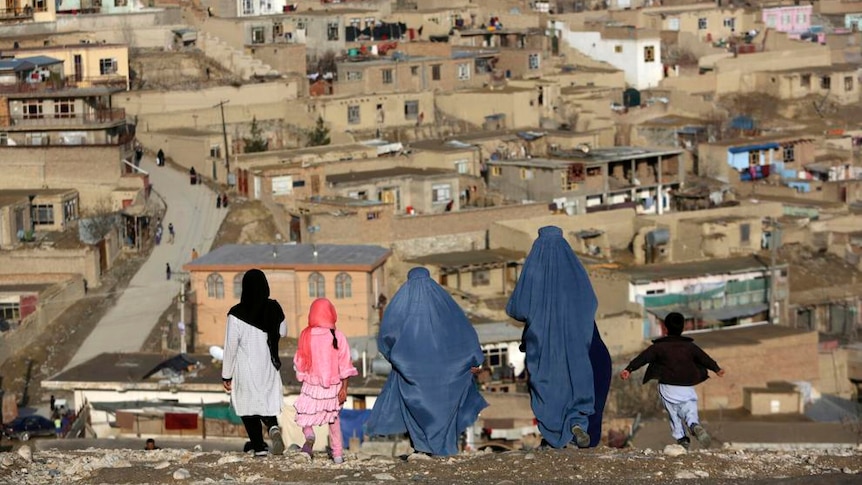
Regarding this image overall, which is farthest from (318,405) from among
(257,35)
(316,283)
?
(257,35)

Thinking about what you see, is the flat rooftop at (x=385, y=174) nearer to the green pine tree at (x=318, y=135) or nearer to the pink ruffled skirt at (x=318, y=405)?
the green pine tree at (x=318, y=135)

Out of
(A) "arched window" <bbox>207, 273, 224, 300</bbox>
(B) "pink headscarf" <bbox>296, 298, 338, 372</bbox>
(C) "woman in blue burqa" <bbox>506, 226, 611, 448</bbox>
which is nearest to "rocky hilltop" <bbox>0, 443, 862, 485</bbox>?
(C) "woman in blue burqa" <bbox>506, 226, 611, 448</bbox>

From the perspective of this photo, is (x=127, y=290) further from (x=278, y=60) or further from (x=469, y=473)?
(x=469, y=473)

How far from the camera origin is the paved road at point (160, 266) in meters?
27.1

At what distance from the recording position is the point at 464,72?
142 ft

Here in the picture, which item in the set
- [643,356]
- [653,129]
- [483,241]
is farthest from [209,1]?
[643,356]

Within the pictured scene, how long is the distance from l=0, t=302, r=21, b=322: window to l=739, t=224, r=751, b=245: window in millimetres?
11630

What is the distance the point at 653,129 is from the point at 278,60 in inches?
314

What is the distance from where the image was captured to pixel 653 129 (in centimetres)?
4188

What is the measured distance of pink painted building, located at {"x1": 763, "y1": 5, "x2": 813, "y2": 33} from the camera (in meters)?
53.8

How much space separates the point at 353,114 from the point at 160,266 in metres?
9.75

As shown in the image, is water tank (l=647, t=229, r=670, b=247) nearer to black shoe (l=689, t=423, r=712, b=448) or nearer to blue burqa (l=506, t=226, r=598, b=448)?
blue burqa (l=506, t=226, r=598, b=448)

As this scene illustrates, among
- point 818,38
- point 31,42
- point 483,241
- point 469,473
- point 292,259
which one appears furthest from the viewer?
point 818,38

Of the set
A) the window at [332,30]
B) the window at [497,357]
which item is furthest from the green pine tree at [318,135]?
the window at [497,357]
